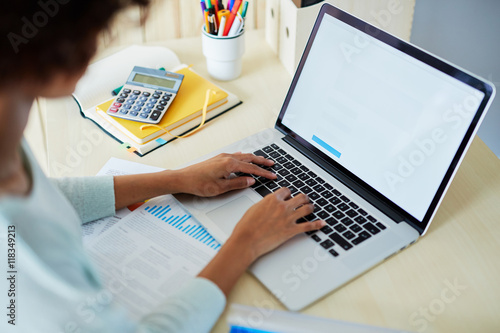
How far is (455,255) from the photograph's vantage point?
0.76 m

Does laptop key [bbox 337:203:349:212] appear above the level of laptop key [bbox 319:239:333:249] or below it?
below

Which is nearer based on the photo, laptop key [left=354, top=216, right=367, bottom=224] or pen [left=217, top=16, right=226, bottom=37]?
laptop key [left=354, top=216, right=367, bottom=224]

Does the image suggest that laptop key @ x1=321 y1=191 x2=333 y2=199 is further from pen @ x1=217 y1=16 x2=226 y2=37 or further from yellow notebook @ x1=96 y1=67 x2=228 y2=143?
pen @ x1=217 y1=16 x2=226 y2=37

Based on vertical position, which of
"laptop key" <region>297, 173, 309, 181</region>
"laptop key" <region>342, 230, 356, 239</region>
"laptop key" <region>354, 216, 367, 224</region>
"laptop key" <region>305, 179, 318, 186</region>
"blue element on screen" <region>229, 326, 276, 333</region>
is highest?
"blue element on screen" <region>229, 326, 276, 333</region>

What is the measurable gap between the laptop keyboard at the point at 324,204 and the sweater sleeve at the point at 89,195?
0.87 ft

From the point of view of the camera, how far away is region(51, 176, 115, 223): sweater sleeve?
0.82 meters

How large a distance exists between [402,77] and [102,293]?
58cm

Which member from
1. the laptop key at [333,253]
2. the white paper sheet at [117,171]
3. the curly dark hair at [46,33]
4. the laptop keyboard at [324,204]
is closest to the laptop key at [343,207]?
the laptop keyboard at [324,204]

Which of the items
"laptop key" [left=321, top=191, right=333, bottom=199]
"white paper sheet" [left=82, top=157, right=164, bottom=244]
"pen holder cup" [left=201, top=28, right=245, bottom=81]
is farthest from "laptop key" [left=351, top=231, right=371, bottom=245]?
"pen holder cup" [left=201, top=28, right=245, bottom=81]

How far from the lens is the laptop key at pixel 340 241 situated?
2.45 ft

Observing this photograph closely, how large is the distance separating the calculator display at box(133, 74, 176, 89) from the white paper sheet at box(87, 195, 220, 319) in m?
0.38

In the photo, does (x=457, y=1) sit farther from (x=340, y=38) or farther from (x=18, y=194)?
(x=18, y=194)

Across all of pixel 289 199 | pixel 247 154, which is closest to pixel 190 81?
pixel 247 154

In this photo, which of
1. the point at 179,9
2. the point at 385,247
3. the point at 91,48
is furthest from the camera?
the point at 179,9
